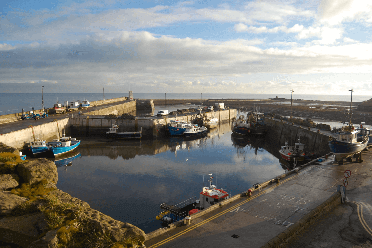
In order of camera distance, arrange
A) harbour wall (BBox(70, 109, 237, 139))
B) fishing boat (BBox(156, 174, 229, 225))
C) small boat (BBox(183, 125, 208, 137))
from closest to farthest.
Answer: fishing boat (BBox(156, 174, 229, 225))
harbour wall (BBox(70, 109, 237, 139))
small boat (BBox(183, 125, 208, 137))

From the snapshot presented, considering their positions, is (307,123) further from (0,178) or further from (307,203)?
(0,178)

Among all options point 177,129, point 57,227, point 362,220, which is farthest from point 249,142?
point 57,227

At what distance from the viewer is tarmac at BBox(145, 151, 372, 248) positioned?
16.3m

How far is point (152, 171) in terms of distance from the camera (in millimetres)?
42625

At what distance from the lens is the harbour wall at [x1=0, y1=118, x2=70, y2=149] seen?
155 ft

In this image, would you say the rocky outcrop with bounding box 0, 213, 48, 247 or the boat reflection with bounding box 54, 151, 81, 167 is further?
the boat reflection with bounding box 54, 151, 81, 167

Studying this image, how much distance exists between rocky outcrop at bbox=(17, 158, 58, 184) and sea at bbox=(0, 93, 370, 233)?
10174 mm

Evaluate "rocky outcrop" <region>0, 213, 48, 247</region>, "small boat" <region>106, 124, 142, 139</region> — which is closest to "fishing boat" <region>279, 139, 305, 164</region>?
"small boat" <region>106, 124, 142, 139</region>

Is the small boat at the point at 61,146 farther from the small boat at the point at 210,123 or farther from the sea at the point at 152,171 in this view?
the small boat at the point at 210,123

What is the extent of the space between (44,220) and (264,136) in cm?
7694

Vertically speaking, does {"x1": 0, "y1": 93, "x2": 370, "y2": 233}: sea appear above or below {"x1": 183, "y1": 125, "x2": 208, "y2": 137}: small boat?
below

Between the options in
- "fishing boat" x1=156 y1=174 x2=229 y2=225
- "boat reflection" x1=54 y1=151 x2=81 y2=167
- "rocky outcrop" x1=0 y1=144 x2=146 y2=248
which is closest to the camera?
"rocky outcrop" x1=0 y1=144 x2=146 y2=248

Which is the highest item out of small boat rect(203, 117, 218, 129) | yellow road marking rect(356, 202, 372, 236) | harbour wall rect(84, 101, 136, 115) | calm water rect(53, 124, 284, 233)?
harbour wall rect(84, 101, 136, 115)

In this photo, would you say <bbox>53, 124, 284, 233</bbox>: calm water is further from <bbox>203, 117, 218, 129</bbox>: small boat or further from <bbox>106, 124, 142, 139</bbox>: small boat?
<bbox>203, 117, 218, 129</bbox>: small boat
